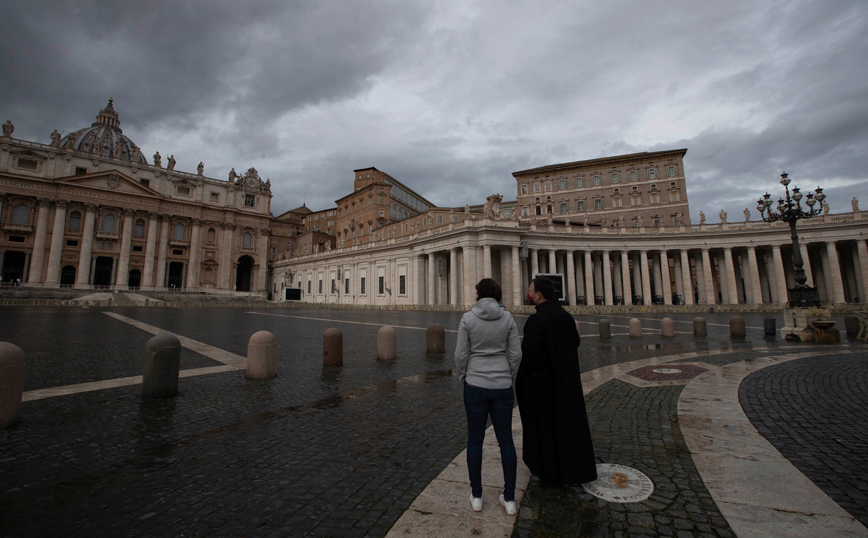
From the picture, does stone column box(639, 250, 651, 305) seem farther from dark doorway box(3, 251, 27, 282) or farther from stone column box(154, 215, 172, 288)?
dark doorway box(3, 251, 27, 282)

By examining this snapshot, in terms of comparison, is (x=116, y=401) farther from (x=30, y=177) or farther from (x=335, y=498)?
(x=30, y=177)

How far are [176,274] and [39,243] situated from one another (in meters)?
17.8

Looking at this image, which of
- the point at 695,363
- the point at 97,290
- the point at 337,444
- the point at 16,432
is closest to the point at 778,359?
the point at 695,363

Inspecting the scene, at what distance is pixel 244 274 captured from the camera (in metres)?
75.8

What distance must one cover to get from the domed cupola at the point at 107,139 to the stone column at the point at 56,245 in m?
14.0

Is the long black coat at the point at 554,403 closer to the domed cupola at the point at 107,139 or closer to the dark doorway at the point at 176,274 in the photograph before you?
the dark doorway at the point at 176,274

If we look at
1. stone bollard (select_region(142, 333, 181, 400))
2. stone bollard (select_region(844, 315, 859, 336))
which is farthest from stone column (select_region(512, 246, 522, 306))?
stone bollard (select_region(142, 333, 181, 400))

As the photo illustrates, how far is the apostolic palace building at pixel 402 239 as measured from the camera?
133 ft

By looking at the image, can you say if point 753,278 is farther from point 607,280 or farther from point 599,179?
point 599,179

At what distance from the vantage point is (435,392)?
22.1 feet

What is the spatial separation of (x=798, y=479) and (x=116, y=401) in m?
8.63

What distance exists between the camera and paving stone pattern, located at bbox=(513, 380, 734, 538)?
2695 mm

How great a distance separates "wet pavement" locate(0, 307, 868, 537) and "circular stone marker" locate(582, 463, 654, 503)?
9cm

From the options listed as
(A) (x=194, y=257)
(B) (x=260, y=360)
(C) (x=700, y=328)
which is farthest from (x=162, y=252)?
(C) (x=700, y=328)
